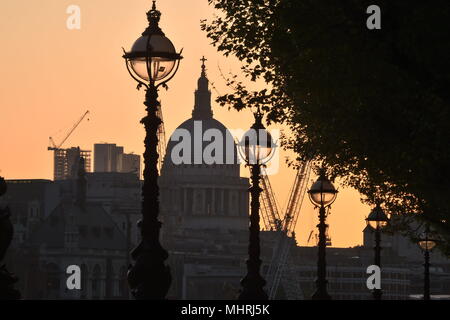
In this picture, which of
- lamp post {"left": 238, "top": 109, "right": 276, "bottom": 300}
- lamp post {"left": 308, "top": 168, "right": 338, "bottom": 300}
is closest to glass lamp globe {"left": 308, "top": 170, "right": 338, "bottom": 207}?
lamp post {"left": 308, "top": 168, "right": 338, "bottom": 300}

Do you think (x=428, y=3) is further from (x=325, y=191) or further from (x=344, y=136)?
(x=325, y=191)

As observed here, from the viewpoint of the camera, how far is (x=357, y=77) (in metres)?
40.7

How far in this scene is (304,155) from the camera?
48.1m

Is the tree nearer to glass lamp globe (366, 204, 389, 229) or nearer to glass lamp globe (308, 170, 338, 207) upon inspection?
glass lamp globe (308, 170, 338, 207)

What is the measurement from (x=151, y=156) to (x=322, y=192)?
1458 cm

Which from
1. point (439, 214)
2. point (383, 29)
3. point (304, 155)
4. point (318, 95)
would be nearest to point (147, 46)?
point (383, 29)

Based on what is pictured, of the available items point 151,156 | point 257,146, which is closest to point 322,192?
point 257,146

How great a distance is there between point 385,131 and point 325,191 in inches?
248

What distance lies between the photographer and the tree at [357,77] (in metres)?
37.5

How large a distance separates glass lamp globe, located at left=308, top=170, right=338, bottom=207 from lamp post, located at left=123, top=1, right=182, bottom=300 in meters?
14.0

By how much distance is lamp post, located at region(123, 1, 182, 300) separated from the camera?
1384 inches

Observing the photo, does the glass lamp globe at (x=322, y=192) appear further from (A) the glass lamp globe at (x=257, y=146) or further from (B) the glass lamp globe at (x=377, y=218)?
(B) the glass lamp globe at (x=377, y=218)

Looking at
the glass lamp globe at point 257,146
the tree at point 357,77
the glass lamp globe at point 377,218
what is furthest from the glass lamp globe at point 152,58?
the glass lamp globe at point 377,218
